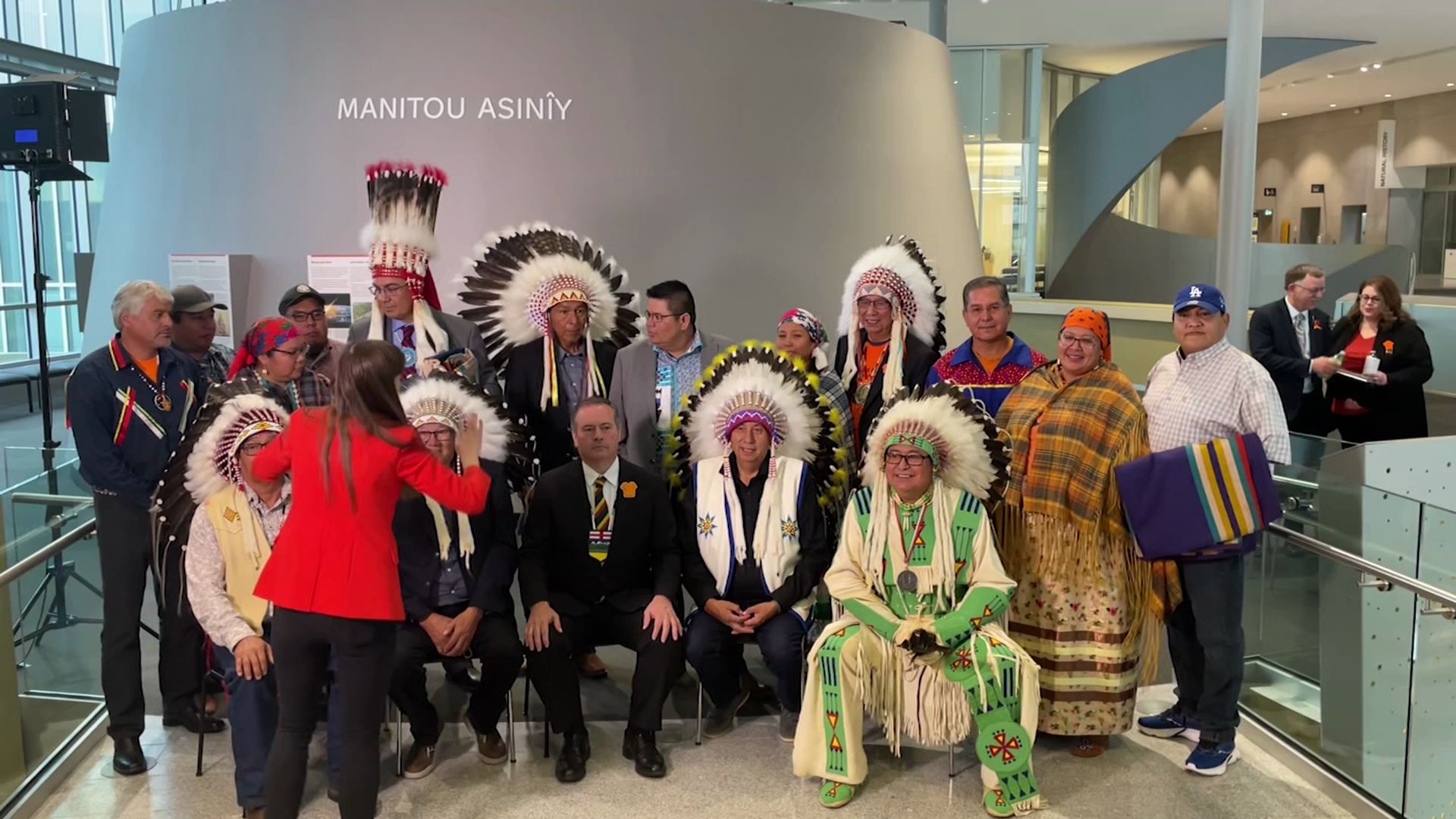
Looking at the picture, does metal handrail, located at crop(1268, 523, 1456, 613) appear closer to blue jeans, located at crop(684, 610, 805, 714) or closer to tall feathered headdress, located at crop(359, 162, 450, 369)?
blue jeans, located at crop(684, 610, 805, 714)

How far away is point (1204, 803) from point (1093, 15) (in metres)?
10.7

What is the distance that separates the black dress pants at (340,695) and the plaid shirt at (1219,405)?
224 cm

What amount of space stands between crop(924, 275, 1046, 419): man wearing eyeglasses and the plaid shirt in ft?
1.48

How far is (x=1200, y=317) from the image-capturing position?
3.12 metres

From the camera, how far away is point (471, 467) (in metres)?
2.45

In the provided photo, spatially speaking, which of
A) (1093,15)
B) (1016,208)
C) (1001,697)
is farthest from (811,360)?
(1016,208)

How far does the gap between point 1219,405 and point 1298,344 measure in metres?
2.90

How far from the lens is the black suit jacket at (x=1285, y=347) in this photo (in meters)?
5.52

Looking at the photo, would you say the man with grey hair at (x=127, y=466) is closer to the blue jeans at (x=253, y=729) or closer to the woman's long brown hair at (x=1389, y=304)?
the blue jeans at (x=253, y=729)

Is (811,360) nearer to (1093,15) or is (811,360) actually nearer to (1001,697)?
(1001,697)

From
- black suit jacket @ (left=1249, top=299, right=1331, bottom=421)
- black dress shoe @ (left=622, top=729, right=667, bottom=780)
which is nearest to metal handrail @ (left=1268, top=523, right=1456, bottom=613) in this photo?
black dress shoe @ (left=622, top=729, right=667, bottom=780)

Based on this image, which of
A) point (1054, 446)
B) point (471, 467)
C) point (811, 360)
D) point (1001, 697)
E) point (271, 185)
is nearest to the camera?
point (471, 467)

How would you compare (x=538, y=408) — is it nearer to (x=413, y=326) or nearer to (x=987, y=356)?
(x=413, y=326)

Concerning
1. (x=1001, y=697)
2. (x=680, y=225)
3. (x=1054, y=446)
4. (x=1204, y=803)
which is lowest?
(x=1204, y=803)
